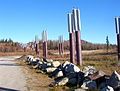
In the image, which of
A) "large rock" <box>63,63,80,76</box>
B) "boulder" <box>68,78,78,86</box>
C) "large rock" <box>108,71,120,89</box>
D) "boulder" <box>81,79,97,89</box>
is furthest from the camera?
"large rock" <box>63,63,80,76</box>

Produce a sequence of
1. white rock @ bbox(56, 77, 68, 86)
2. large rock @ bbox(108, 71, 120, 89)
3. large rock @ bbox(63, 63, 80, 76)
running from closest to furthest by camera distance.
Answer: large rock @ bbox(108, 71, 120, 89) < white rock @ bbox(56, 77, 68, 86) < large rock @ bbox(63, 63, 80, 76)

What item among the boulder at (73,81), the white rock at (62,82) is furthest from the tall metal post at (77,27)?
the white rock at (62,82)

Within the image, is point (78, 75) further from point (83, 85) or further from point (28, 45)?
point (28, 45)

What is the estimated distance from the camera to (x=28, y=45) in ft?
349

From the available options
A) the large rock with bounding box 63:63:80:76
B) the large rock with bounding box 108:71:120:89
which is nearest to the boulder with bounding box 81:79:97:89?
the large rock with bounding box 108:71:120:89

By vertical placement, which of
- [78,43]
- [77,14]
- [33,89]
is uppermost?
[77,14]

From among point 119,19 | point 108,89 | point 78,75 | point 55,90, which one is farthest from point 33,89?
point 119,19

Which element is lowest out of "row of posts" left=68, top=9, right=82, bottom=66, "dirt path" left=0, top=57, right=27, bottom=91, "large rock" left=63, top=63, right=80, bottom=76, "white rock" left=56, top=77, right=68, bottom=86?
"dirt path" left=0, top=57, right=27, bottom=91

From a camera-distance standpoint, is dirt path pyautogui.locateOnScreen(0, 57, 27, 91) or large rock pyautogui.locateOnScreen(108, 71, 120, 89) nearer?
large rock pyautogui.locateOnScreen(108, 71, 120, 89)

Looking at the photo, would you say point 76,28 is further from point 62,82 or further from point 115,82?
point 115,82

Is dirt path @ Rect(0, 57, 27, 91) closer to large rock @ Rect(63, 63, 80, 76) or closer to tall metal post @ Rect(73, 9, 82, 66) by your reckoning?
large rock @ Rect(63, 63, 80, 76)

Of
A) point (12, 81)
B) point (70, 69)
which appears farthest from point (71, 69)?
point (12, 81)

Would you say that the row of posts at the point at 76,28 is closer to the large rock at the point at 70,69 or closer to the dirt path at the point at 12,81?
the dirt path at the point at 12,81

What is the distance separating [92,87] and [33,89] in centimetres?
254
